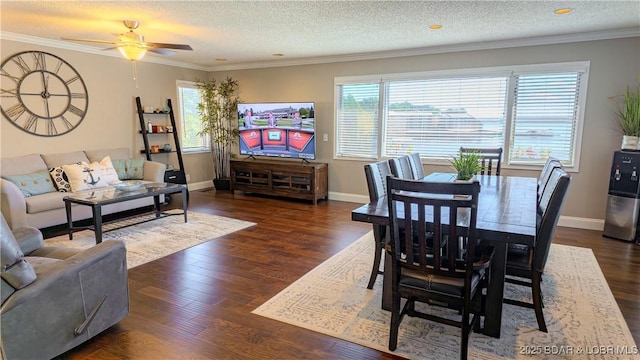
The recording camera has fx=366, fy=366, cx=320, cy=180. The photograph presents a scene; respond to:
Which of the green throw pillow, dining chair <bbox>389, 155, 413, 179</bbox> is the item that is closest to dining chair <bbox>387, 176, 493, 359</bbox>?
dining chair <bbox>389, 155, 413, 179</bbox>

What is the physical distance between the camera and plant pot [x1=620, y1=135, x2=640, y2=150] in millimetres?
4223

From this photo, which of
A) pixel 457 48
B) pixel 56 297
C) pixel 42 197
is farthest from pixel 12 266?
pixel 457 48

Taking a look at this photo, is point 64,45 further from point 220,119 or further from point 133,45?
point 220,119

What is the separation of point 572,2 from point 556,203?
2230 millimetres

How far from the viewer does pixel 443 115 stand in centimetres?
559

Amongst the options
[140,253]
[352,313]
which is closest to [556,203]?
[352,313]

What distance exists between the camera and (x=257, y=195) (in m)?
6.91

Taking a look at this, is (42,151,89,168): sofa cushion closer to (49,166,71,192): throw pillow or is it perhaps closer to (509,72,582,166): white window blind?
(49,166,71,192): throw pillow

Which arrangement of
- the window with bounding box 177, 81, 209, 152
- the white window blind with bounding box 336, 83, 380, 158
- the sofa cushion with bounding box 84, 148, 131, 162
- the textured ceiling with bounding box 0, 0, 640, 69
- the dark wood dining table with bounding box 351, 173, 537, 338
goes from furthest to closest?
the window with bounding box 177, 81, 209, 152 < the white window blind with bounding box 336, 83, 380, 158 < the sofa cushion with bounding box 84, 148, 131, 162 < the textured ceiling with bounding box 0, 0, 640, 69 < the dark wood dining table with bounding box 351, 173, 537, 338

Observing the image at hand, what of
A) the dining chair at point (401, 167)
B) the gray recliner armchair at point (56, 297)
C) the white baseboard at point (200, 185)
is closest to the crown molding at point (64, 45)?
the white baseboard at point (200, 185)

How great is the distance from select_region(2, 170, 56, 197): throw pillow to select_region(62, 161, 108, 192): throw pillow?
0.22 metres

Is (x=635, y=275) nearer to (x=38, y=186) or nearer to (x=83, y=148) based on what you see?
(x=38, y=186)

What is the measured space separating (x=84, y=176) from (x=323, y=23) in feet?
12.1

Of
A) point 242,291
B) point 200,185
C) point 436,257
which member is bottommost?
point 242,291
